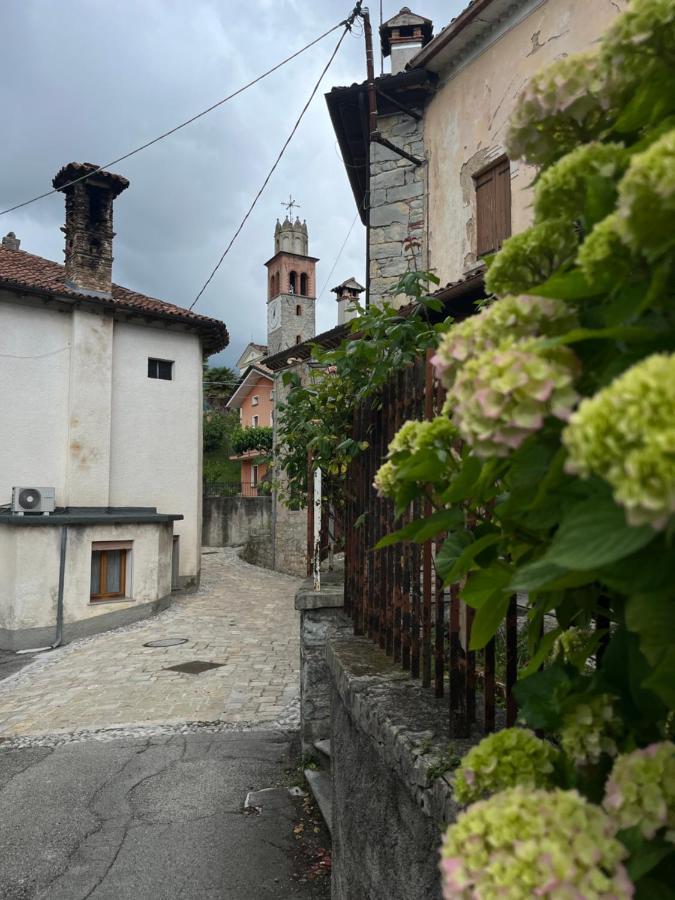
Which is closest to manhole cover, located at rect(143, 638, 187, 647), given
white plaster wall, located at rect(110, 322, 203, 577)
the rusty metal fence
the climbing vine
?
white plaster wall, located at rect(110, 322, 203, 577)

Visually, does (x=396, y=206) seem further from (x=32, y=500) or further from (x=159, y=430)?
(x=32, y=500)

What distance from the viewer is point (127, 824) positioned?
12.8ft

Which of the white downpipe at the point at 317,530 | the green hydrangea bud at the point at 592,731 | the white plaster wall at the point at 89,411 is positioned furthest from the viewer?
the white plaster wall at the point at 89,411

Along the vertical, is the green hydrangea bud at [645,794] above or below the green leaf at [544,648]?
below

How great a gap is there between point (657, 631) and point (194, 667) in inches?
338

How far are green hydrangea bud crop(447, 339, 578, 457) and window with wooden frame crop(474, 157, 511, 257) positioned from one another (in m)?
7.98

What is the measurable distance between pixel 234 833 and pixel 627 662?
12.1 ft

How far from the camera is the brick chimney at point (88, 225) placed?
14055 mm

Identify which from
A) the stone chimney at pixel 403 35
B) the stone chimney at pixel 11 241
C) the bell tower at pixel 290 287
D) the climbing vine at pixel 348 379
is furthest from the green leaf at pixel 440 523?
the bell tower at pixel 290 287

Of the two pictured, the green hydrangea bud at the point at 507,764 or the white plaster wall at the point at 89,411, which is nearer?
the green hydrangea bud at the point at 507,764

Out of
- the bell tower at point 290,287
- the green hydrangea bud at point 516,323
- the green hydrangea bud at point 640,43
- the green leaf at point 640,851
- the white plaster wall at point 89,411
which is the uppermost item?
the bell tower at point 290,287

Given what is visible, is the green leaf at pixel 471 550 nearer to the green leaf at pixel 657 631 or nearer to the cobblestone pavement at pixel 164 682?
the green leaf at pixel 657 631

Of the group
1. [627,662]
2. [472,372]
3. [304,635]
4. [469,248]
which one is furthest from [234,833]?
[469,248]

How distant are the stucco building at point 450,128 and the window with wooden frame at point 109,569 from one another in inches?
286
